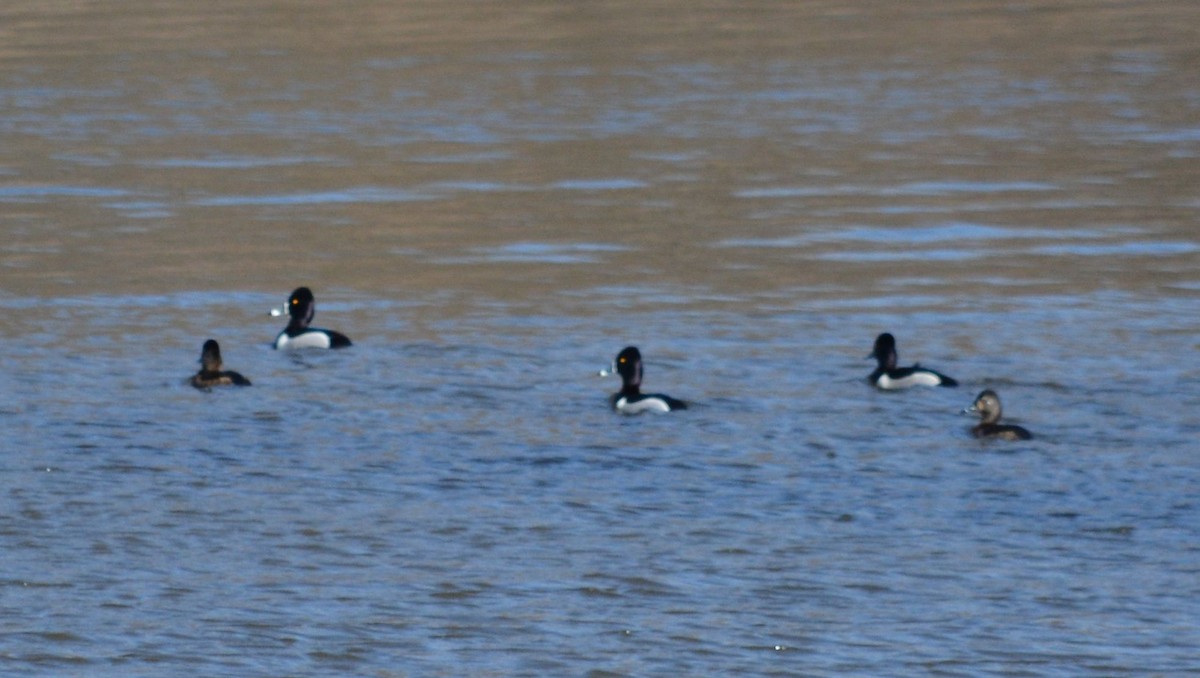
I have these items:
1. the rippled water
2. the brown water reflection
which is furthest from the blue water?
the brown water reflection

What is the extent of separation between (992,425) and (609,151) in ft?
53.2

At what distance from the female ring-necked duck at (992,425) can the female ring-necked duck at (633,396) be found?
2090mm

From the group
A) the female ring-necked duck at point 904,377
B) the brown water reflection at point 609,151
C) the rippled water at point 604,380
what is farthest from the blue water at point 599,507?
the brown water reflection at point 609,151

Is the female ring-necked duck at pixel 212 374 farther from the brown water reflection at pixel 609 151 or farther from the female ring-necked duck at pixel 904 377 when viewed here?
the female ring-necked duck at pixel 904 377

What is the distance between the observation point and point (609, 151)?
95.6 feet

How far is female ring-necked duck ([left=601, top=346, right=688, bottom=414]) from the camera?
14305 mm

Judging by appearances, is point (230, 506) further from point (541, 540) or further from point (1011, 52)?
point (1011, 52)

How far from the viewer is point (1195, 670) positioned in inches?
351

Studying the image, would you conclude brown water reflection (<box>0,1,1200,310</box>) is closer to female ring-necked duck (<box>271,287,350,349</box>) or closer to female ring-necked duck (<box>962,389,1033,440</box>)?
female ring-necked duck (<box>271,287,350,349</box>)

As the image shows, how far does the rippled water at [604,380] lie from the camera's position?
988cm

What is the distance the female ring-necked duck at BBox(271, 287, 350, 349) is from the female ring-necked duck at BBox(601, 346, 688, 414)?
274cm

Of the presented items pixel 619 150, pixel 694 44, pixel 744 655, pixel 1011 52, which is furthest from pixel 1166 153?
pixel 744 655

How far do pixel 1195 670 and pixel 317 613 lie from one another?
158 inches

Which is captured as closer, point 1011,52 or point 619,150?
point 619,150
